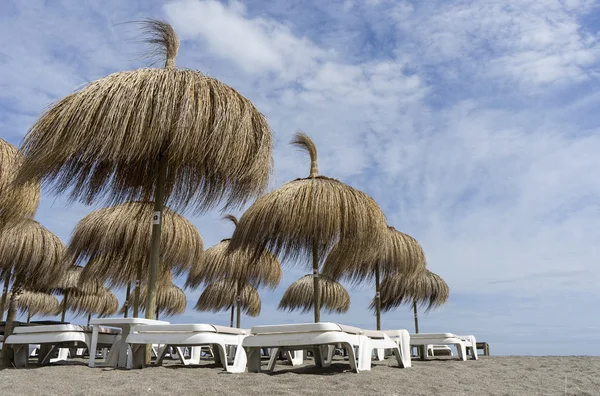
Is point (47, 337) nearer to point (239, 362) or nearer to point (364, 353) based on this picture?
point (239, 362)

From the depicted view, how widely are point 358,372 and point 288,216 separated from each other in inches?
95.0

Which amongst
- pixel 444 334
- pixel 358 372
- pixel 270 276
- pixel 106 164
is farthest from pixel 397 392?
pixel 270 276

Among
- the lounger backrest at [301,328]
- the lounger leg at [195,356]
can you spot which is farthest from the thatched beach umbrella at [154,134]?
the lounger leg at [195,356]

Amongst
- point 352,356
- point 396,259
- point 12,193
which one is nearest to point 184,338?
point 352,356

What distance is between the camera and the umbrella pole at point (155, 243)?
17.7ft

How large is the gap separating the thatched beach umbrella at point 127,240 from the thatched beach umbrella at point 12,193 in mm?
1498

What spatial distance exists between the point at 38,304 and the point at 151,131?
17.2 m

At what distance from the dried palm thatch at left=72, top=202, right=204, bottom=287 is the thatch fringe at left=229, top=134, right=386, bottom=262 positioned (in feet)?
6.35

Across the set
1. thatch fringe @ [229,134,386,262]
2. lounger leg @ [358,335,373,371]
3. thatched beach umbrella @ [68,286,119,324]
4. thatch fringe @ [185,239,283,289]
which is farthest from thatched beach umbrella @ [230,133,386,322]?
thatched beach umbrella @ [68,286,119,324]

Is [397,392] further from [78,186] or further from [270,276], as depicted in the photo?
[270,276]

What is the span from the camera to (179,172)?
593cm

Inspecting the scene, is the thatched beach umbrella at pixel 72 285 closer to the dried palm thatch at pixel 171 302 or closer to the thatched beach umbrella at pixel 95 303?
the thatched beach umbrella at pixel 95 303

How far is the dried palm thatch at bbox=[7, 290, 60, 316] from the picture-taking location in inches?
709

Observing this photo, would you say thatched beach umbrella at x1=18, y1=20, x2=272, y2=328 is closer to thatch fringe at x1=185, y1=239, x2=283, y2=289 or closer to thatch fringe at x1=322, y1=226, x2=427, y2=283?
thatch fringe at x1=322, y1=226, x2=427, y2=283
